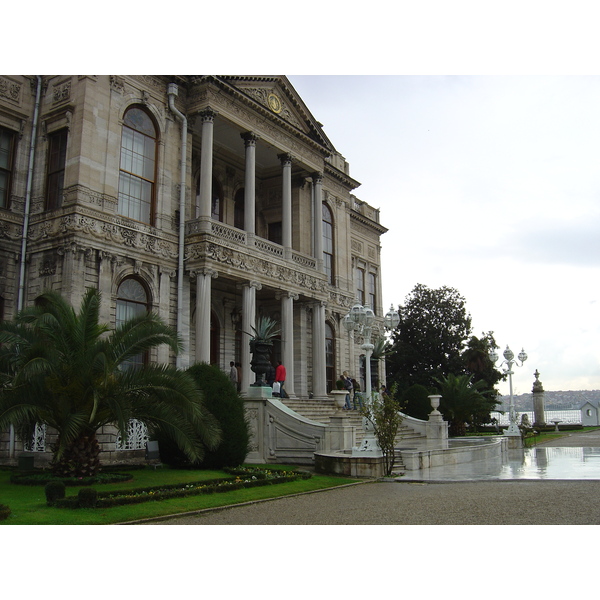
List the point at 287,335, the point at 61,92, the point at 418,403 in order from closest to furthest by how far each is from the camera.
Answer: the point at 61,92 → the point at 287,335 → the point at 418,403

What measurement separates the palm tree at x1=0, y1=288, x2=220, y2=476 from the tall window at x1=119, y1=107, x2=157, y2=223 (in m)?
8.49

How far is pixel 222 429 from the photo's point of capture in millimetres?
→ 15852

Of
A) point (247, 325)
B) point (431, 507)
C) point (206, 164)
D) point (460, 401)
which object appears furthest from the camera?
point (460, 401)

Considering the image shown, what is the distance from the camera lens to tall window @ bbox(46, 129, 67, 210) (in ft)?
66.9

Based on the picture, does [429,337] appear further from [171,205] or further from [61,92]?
[61,92]

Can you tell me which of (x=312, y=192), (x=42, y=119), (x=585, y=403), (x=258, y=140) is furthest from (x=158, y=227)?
(x=585, y=403)

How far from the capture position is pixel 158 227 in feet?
72.2

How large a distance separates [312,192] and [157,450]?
17.5m

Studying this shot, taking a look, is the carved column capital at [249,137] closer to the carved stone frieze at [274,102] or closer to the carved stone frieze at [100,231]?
the carved stone frieze at [274,102]

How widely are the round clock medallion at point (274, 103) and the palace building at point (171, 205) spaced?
99 mm

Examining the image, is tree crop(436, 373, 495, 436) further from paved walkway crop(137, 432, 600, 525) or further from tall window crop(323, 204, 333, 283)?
paved walkway crop(137, 432, 600, 525)

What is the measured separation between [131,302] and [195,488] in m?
9.94

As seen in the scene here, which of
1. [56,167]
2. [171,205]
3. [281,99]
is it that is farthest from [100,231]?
[281,99]

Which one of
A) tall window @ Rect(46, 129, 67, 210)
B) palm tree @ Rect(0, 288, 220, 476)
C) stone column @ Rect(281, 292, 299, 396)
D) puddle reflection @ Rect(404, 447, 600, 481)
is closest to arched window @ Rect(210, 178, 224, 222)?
stone column @ Rect(281, 292, 299, 396)
